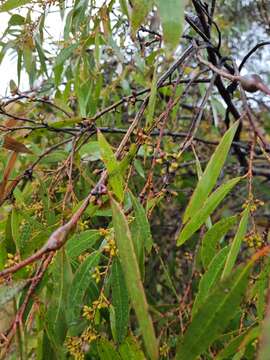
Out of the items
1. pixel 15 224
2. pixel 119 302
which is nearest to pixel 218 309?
pixel 119 302

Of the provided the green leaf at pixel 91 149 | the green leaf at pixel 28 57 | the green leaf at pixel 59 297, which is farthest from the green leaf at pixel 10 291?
the green leaf at pixel 28 57

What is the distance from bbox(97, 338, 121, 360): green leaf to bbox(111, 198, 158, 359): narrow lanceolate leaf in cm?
32

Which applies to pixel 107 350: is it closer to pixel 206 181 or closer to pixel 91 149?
pixel 206 181

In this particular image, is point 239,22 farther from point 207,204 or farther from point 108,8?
point 207,204

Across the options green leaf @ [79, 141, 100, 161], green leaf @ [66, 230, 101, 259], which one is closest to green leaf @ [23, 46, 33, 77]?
green leaf @ [79, 141, 100, 161]

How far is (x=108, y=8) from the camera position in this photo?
1.33 m

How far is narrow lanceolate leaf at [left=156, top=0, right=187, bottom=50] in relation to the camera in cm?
61

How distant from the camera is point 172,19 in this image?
62 centimetres

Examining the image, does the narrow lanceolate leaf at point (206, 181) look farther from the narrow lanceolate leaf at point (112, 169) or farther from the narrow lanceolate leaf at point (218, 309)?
the narrow lanceolate leaf at point (218, 309)

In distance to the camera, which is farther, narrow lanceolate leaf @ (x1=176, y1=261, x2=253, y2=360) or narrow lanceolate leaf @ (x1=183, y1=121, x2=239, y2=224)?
narrow lanceolate leaf @ (x1=183, y1=121, x2=239, y2=224)

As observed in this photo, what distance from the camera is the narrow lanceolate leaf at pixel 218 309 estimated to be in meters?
0.60

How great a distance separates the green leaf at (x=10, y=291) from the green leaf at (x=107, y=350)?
295 millimetres

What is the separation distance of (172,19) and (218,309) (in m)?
0.31

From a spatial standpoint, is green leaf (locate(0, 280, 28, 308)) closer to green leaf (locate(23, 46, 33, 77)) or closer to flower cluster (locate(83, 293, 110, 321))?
flower cluster (locate(83, 293, 110, 321))
